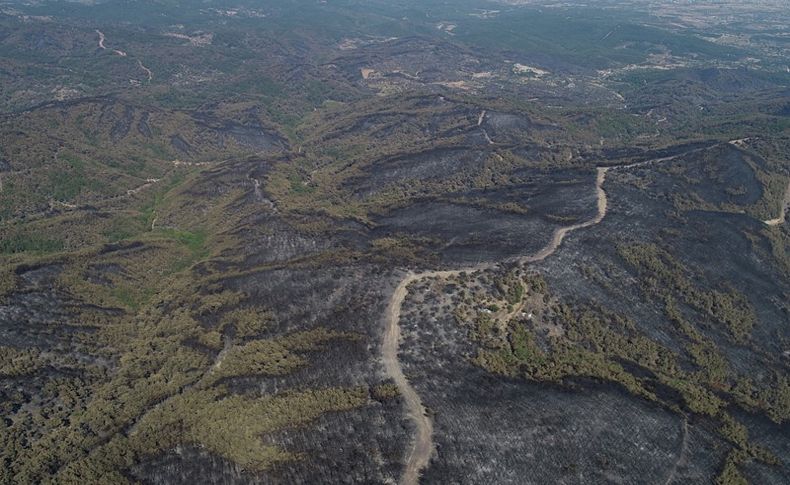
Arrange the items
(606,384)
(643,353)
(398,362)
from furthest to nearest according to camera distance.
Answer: (643,353) < (398,362) < (606,384)

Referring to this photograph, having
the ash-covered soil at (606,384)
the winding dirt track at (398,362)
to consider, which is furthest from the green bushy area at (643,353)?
the winding dirt track at (398,362)

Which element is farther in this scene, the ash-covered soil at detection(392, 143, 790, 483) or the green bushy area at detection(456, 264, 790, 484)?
the green bushy area at detection(456, 264, 790, 484)

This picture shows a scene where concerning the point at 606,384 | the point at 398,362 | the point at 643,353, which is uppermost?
the point at 398,362

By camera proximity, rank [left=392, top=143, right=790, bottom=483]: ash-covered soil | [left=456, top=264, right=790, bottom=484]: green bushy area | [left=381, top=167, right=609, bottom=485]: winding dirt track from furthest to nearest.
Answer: [left=456, top=264, right=790, bottom=484]: green bushy area < [left=392, top=143, right=790, bottom=483]: ash-covered soil < [left=381, top=167, right=609, bottom=485]: winding dirt track

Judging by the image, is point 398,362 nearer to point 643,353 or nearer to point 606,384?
point 606,384

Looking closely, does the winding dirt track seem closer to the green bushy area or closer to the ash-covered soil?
the ash-covered soil

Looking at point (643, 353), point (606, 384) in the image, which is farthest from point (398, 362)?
point (643, 353)

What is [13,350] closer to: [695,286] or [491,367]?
[491,367]

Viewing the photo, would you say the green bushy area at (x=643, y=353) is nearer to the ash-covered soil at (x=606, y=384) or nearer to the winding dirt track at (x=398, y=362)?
the ash-covered soil at (x=606, y=384)

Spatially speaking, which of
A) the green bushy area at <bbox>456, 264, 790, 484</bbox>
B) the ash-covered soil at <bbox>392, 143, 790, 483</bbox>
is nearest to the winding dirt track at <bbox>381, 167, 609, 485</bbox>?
the ash-covered soil at <bbox>392, 143, 790, 483</bbox>
